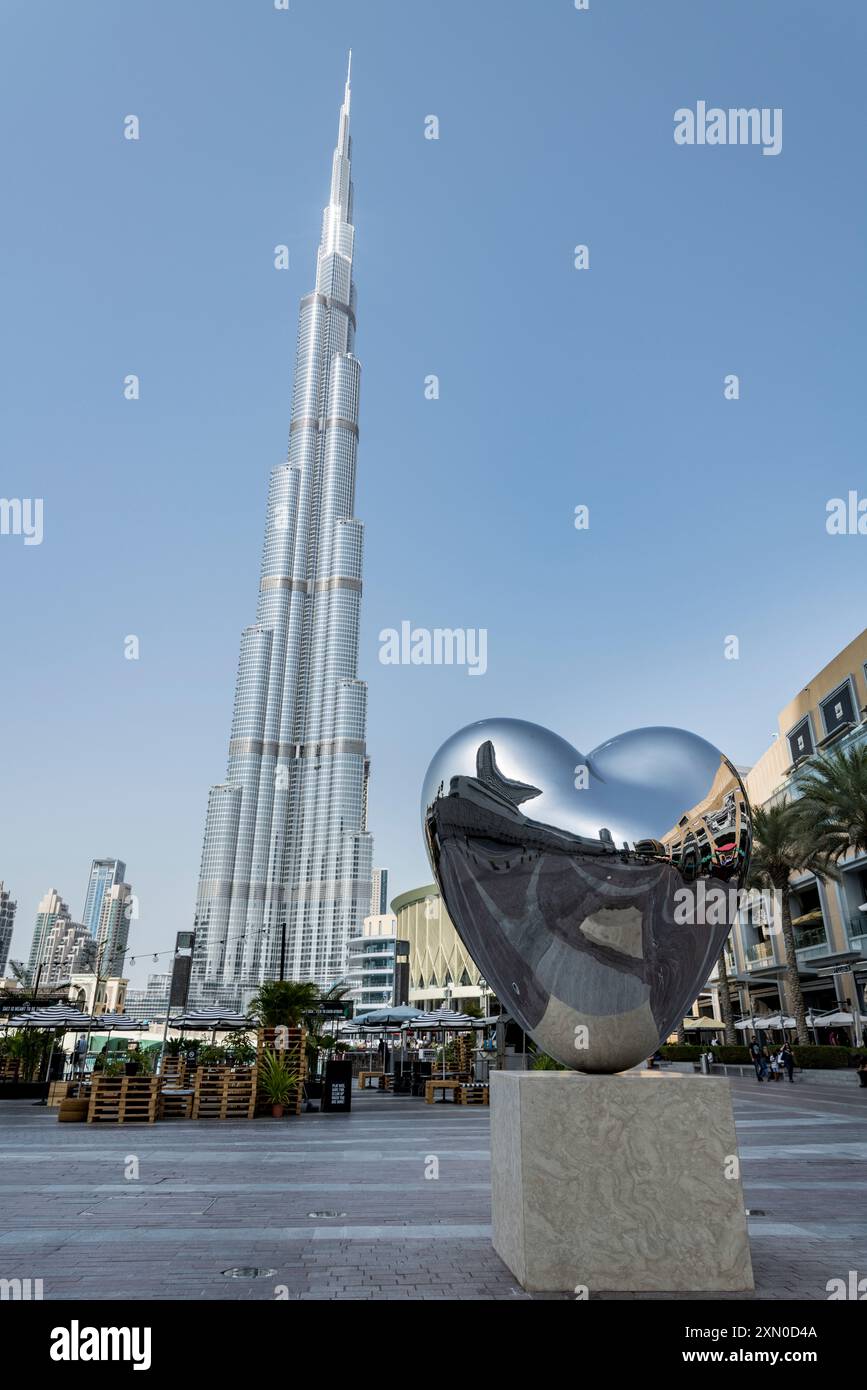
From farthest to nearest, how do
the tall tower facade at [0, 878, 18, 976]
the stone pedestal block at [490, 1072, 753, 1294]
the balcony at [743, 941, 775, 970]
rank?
the tall tower facade at [0, 878, 18, 976], the balcony at [743, 941, 775, 970], the stone pedestal block at [490, 1072, 753, 1294]

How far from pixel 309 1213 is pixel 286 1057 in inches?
586

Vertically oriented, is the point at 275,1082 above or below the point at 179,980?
below

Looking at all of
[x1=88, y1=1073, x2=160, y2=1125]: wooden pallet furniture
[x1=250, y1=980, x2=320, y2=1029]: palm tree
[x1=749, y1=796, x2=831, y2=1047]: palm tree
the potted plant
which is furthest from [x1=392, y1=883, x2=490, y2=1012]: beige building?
[x1=88, y1=1073, x2=160, y2=1125]: wooden pallet furniture

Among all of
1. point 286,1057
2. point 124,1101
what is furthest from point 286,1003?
point 124,1101

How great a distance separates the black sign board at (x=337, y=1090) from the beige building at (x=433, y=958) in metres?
99.1

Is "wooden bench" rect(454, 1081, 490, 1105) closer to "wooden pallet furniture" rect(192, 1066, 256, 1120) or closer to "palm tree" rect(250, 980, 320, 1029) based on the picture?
"wooden pallet furniture" rect(192, 1066, 256, 1120)

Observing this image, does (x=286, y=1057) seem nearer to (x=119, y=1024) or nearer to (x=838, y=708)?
(x=119, y=1024)

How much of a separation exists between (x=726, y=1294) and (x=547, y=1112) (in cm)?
139

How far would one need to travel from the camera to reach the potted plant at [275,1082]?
20234 mm

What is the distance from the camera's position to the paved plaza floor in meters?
5.44

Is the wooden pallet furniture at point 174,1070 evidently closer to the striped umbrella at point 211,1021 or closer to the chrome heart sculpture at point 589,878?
the striped umbrella at point 211,1021

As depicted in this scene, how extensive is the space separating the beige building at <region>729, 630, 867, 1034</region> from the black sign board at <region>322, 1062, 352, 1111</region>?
76.2 feet

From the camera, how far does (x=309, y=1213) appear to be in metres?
7.91
